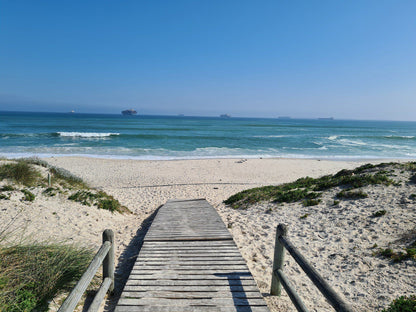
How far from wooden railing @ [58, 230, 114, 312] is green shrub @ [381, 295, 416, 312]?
3718mm

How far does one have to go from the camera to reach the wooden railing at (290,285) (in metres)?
2.18

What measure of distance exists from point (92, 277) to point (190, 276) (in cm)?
154

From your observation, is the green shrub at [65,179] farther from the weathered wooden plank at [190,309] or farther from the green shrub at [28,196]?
the weathered wooden plank at [190,309]

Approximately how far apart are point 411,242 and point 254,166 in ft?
53.7

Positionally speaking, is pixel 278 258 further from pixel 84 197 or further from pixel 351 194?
pixel 84 197

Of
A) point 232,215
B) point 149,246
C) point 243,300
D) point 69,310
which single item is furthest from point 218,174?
point 69,310

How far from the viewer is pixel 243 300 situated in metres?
3.35

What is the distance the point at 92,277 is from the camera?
111 inches

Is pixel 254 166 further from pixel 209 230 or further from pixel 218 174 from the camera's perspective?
pixel 209 230

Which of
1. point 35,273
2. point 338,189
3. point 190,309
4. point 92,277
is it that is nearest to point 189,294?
point 190,309

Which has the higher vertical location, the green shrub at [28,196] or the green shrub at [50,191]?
the green shrub at [28,196]

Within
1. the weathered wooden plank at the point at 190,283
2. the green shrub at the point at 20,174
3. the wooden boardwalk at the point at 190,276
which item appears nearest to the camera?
the wooden boardwalk at the point at 190,276

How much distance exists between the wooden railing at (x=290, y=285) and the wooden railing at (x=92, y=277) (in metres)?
2.33

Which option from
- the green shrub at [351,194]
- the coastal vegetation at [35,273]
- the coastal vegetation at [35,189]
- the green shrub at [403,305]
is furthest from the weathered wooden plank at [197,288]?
the green shrub at [351,194]
